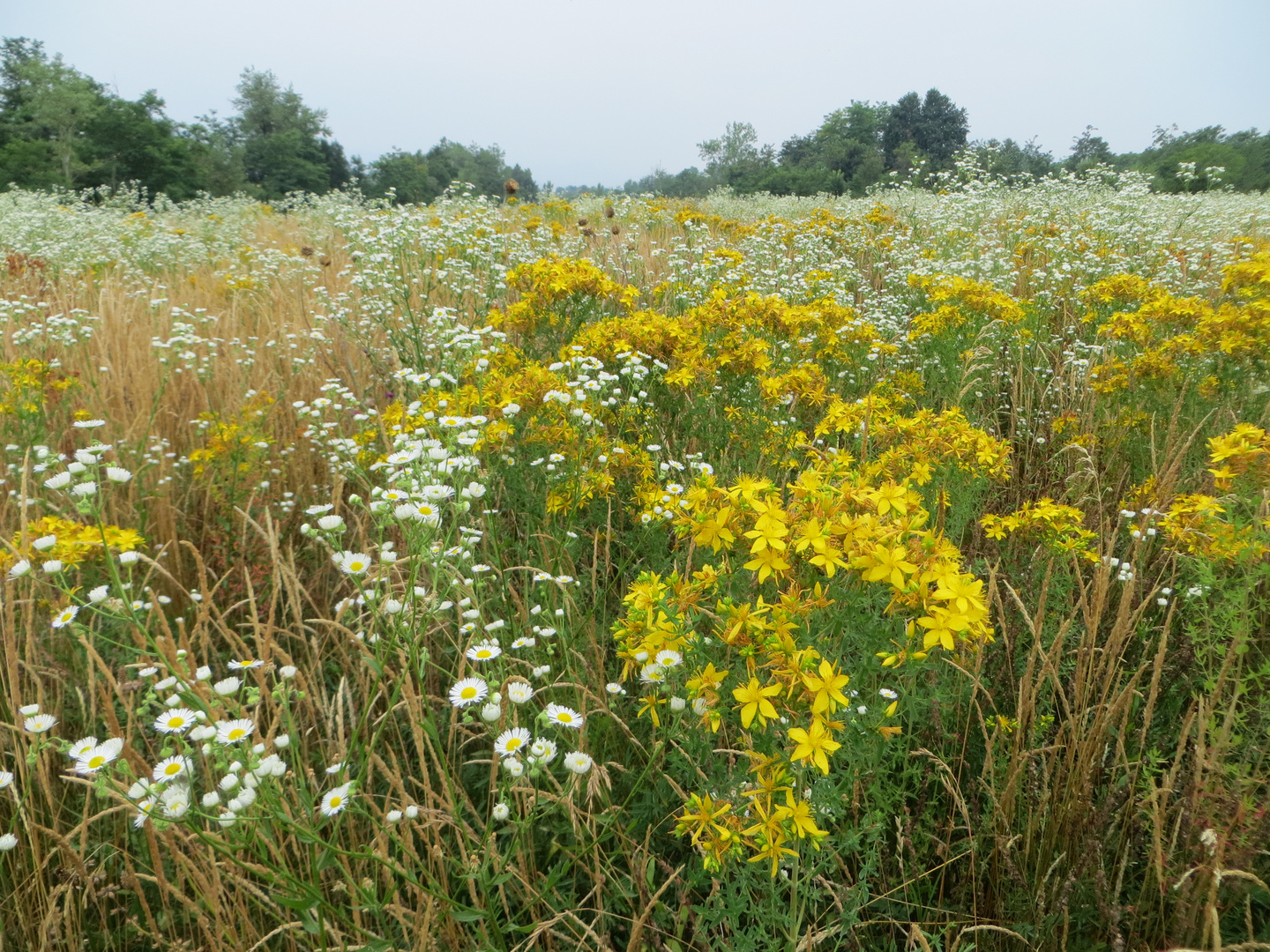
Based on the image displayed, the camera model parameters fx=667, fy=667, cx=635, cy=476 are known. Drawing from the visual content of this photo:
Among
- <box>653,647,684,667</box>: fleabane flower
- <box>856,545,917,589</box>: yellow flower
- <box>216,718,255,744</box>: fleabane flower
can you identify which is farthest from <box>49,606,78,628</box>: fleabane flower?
<box>856,545,917,589</box>: yellow flower

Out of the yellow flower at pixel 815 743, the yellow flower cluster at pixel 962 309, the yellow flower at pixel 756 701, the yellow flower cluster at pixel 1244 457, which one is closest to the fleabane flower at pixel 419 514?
the yellow flower at pixel 756 701

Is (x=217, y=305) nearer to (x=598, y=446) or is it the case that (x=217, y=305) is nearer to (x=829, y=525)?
(x=598, y=446)

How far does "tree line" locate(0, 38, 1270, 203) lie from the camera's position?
22812 mm

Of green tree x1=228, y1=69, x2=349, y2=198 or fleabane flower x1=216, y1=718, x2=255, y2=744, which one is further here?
green tree x1=228, y1=69, x2=349, y2=198

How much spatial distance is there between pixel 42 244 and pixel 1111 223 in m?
10.3

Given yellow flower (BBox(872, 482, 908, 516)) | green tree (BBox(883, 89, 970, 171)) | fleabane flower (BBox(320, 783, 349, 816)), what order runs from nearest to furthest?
fleabane flower (BBox(320, 783, 349, 816)), yellow flower (BBox(872, 482, 908, 516)), green tree (BBox(883, 89, 970, 171))

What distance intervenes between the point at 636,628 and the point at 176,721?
2.91 ft

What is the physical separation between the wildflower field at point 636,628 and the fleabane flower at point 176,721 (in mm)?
16

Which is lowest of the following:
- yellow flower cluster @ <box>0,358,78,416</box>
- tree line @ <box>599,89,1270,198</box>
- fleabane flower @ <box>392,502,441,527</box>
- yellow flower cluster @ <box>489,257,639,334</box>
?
fleabane flower @ <box>392,502,441,527</box>

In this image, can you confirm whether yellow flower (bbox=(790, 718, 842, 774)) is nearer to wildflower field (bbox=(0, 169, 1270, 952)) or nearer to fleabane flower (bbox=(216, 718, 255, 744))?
wildflower field (bbox=(0, 169, 1270, 952))

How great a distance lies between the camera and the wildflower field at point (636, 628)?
4.08 ft

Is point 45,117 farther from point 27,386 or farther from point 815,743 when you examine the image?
point 815,743

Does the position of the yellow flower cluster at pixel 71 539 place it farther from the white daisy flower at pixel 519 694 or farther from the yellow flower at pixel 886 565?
the yellow flower at pixel 886 565

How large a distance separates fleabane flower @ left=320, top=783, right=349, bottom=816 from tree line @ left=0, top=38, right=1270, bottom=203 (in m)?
11.7
